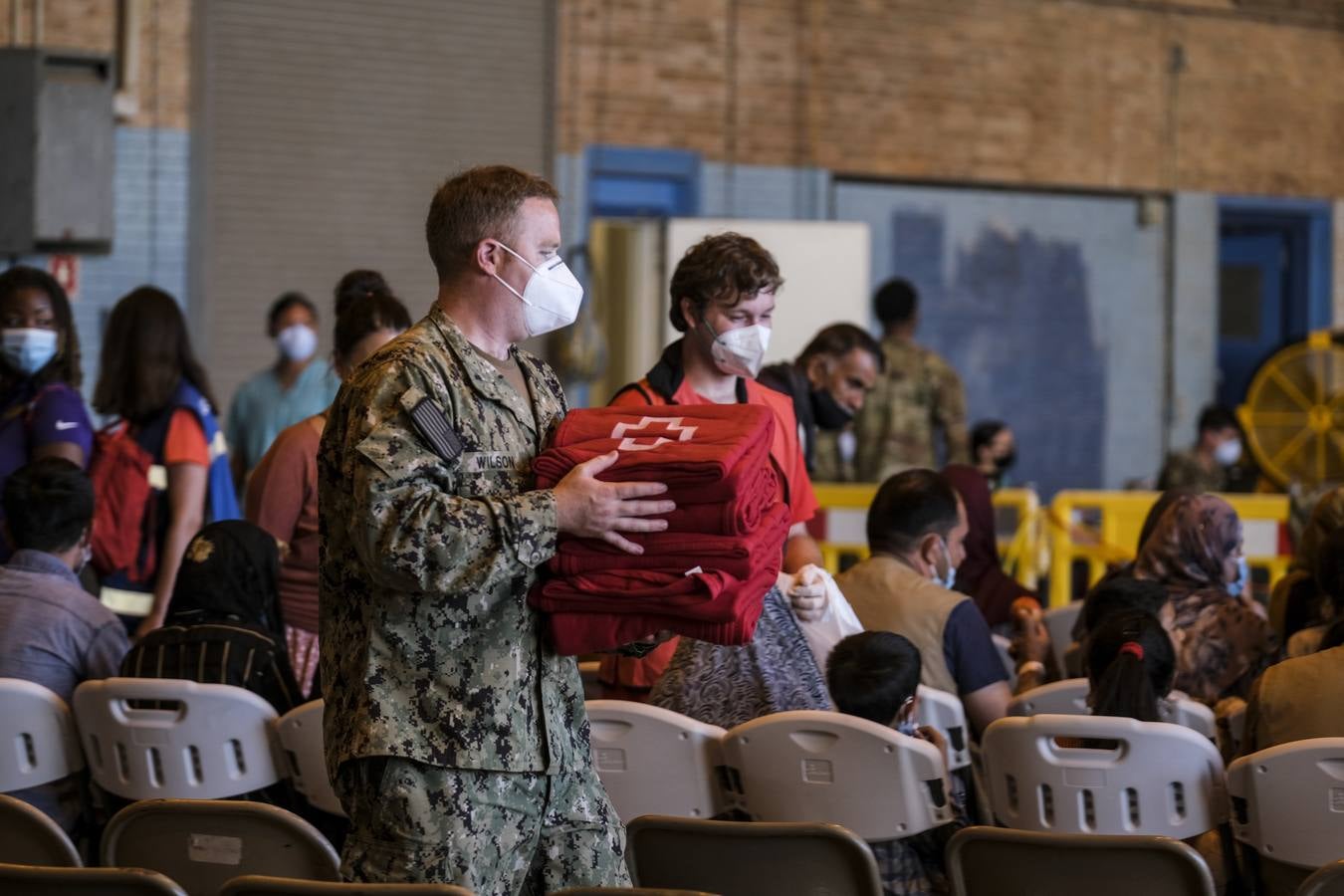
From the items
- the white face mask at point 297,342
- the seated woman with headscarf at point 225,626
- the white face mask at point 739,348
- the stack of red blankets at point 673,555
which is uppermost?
the white face mask at point 297,342

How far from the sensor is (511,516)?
7.47ft

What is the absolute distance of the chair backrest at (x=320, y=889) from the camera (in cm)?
222

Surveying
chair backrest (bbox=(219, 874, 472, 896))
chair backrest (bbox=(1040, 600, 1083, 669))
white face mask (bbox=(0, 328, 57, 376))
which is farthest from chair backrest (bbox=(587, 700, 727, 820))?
white face mask (bbox=(0, 328, 57, 376))

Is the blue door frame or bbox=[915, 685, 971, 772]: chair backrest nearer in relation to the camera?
bbox=[915, 685, 971, 772]: chair backrest

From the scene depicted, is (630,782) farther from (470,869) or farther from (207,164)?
(207,164)

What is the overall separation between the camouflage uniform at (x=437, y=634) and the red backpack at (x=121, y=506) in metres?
2.39

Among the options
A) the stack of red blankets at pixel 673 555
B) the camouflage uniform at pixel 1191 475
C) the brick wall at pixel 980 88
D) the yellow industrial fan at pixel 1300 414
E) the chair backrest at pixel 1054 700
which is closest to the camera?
the stack of red blankets at pixel 673 555

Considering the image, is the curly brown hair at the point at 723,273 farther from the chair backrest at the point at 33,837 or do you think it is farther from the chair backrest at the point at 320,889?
the chair backrest at the point at 320,889

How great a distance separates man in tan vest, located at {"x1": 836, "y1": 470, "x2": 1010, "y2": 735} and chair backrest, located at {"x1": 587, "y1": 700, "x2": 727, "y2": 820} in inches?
24.4

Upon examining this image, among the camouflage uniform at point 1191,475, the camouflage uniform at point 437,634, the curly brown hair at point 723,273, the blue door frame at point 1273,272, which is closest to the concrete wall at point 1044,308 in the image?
the blue door frame at point 1273,272

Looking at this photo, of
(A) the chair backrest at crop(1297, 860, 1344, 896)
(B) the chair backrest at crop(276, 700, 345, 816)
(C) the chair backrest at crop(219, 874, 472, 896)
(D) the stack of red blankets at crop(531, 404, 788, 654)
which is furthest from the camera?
(B) the chair backrest at crop(276, 700, 345, 816)

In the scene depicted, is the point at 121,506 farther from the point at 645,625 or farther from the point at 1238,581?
the point at 1238,581

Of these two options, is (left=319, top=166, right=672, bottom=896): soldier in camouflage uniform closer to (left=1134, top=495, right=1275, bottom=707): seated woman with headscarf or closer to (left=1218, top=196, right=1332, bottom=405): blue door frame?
(left=1134, top=495, right=1275, bottom=707): seated woman with headscarf

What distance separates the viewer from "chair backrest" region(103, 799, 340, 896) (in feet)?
9.59
